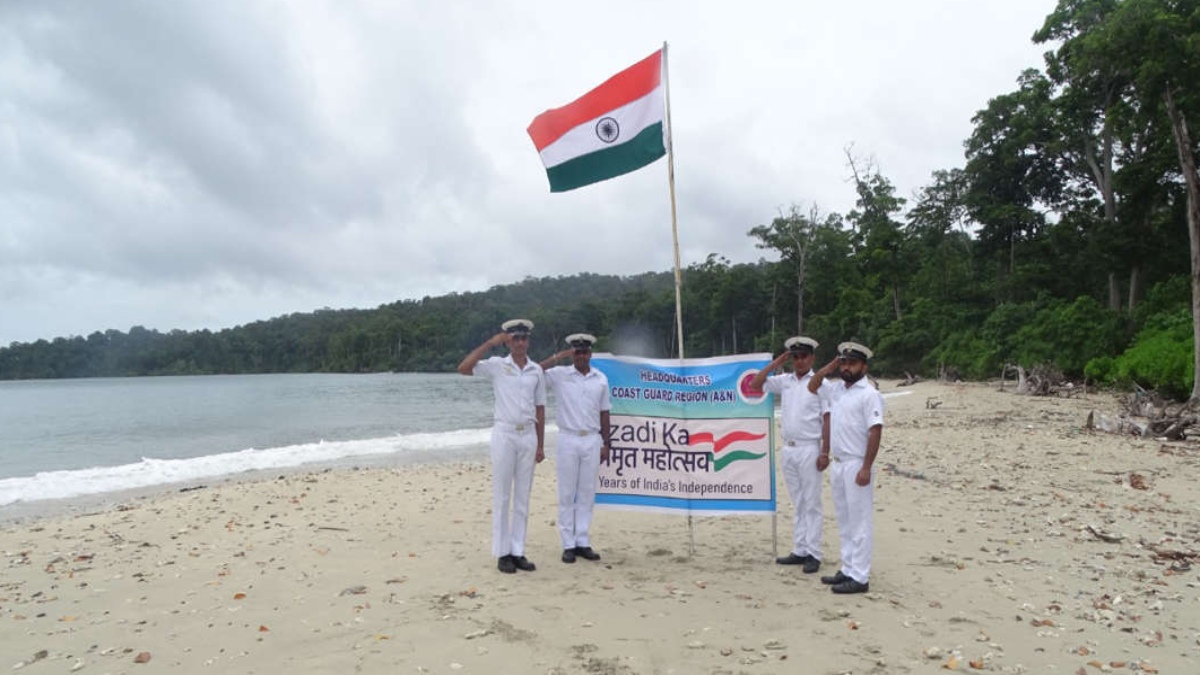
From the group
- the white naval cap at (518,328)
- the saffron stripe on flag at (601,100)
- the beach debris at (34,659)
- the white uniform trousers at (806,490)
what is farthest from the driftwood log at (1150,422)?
the beach debris at (34,659)

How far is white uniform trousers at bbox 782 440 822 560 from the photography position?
624 centimetres

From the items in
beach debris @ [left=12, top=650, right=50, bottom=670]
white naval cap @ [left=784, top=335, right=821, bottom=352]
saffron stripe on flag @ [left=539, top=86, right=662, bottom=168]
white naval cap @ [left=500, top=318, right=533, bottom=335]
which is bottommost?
beach debris @ [left=12, top=650, right=50, bottom=670]

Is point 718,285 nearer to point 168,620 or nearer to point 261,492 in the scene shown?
point 261,492

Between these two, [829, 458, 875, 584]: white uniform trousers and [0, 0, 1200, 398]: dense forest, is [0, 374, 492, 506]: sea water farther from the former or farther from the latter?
[0, 0, 1200, 398]: dense forest

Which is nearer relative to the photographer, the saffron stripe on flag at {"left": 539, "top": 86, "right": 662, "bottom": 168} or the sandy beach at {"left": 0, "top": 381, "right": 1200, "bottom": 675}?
the sandy beach at {"left": 0, "top": 381, "right": 1200, "bottom": 675}

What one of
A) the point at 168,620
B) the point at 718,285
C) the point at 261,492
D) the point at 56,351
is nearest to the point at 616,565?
the point at 168,620

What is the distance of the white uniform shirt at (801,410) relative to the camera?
6215 millimetres

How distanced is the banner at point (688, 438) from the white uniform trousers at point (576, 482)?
23 cm

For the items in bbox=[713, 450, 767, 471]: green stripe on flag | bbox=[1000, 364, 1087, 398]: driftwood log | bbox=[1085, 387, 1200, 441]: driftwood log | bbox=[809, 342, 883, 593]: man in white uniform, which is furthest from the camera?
bbox=[1000, 364, 1087, 398]: driftwood log

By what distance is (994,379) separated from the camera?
131 ft

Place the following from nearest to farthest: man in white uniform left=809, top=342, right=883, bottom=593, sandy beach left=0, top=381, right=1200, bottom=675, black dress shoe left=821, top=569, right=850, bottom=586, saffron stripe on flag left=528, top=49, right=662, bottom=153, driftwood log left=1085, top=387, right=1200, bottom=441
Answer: sandy beach left=0, top=381, right=1200, bottom=675, man in white uniform left=809, top=342, right=883, bottom=593, black dress shoe left=821, top=569, right=850, bottom=586, saffron stripe on flag left=528, top=49, right=662, bottom=153, driftwood log left=1085, top=387, right=1200, bottom=441

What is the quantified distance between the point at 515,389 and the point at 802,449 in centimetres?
253

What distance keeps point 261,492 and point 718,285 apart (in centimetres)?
7491

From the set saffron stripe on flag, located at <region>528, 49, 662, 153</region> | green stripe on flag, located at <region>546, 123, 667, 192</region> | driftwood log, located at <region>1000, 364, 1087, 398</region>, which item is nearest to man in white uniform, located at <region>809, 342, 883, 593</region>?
green stripe on flag, located at <region>546, 123, 667, 192</region>
